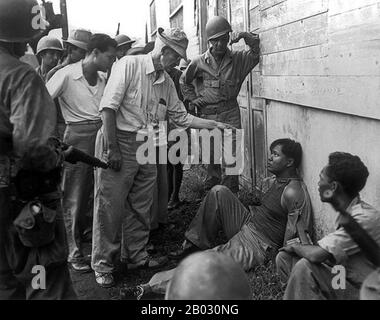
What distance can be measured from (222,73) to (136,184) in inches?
81.8

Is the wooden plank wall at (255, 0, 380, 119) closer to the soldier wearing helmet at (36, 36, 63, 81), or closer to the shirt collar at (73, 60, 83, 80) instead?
the shirt collar at (73, 60, 83, 80)

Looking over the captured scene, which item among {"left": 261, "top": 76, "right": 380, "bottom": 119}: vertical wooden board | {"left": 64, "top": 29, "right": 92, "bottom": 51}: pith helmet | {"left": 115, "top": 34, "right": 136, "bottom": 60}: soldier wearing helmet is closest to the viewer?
{"left": 261, "top": 76, "right": 380, "bottom": 119}: vertical wooden board

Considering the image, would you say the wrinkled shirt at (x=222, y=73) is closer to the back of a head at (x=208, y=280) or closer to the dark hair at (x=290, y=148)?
the dark hair at (x=290, y=148)

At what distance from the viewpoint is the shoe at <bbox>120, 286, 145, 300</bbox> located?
378cm

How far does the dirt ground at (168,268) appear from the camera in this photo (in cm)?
377

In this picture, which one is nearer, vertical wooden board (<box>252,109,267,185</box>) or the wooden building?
the wooden building

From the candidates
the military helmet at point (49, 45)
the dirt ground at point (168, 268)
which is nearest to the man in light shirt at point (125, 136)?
the dirt ground at point (168, 268)

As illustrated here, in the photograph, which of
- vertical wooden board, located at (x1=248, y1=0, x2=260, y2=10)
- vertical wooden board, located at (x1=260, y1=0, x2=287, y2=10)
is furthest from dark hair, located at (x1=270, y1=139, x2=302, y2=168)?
vertical wooden board, located at (x1=248, y1=0, x2=260, y2=10)

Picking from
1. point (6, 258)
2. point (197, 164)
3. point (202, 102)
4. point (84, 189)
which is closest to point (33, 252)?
point (6, 258)

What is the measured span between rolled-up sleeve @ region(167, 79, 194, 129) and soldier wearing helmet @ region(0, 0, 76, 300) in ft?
6.28

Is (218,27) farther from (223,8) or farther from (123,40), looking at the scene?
(223,8)

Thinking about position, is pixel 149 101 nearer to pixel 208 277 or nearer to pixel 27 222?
pixel 27 222

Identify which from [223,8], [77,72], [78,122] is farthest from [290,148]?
[223,8]

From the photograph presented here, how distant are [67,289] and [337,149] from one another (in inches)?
83.9
